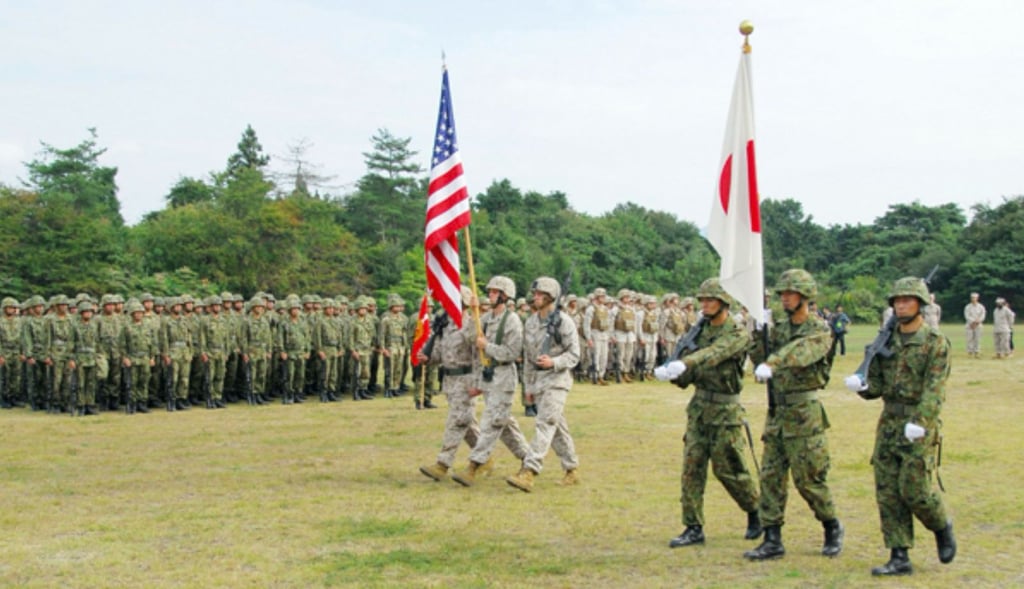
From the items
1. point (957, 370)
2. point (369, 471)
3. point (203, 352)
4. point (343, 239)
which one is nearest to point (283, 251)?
point (343, 239)

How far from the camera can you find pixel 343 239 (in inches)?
1638

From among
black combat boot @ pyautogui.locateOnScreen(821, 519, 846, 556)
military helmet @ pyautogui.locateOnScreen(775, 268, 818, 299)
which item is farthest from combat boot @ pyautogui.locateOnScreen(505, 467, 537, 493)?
military helmet @ pyautogui.locateOnScreen(775, 268, 818, 299)

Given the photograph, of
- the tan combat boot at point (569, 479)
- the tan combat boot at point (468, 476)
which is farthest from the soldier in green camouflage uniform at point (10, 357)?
the tan combat boot at point (569, 479)

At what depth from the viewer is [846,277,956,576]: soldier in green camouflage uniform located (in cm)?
662

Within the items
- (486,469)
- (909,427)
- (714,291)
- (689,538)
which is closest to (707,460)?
(689,538)

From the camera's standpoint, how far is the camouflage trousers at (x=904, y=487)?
6.62 m

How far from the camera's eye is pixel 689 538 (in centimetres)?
758

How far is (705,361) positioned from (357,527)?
3.21 metres

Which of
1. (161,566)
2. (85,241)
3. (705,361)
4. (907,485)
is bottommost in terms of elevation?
(161,566)

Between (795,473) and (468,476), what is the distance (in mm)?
3947

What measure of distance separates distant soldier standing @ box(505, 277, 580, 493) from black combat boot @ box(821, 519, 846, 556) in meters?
3.14

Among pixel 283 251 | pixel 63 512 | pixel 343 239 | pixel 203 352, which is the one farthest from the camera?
pixel 343 239

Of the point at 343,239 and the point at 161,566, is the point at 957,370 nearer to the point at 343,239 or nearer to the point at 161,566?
the point at 161,566

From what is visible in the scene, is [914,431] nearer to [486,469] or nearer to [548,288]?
[548,288]
